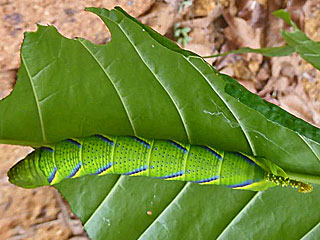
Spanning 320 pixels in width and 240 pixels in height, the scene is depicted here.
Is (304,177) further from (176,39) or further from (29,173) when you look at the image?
(176,39)

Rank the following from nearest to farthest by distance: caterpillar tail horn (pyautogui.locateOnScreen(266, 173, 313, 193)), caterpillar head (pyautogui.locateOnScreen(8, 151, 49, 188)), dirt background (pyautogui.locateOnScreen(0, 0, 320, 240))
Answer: caterpillar tail horn (pyautogui.locateOnScreen(266, 173, 313, 193)), caterpillar head (pyautogui.locateOnScreen(8, 151, 49, 188)), dirt background (pyautogui.locateOnScreen(0, 0, 320, 240))

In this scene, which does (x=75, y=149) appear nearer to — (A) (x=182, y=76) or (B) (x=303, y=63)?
(A) (x=182, y=76)

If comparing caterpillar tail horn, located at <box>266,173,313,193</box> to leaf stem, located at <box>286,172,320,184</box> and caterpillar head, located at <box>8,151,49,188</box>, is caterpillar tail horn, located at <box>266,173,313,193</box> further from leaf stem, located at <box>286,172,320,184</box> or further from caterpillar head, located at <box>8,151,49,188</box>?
caterpillar head, located at <box>8,151,49,188</box>

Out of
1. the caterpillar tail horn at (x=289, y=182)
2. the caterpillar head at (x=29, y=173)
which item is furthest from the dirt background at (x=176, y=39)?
the caterpillar tail horn at (x=289, y=182)

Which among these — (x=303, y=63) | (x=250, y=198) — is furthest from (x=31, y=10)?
(x=303, y=63)

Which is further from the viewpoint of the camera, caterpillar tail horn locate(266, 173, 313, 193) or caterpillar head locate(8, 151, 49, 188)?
caterpillar head locate(8, 151, 49, 188)

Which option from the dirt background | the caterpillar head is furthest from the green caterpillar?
the dirt background
